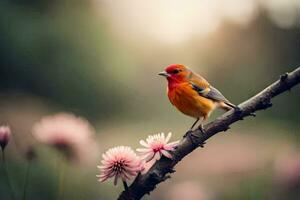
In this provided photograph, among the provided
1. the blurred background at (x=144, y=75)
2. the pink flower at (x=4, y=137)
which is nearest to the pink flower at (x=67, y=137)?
the pink flower at (x=4, y=137)

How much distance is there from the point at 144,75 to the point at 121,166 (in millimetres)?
682

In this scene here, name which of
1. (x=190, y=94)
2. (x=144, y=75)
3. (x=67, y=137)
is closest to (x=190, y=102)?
(x=190, y=94)

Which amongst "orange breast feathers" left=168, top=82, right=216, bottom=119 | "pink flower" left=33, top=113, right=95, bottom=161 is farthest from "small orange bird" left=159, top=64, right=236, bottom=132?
"pink flower" left=33, top=113, right=95, bottom=161

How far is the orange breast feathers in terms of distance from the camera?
57 cm

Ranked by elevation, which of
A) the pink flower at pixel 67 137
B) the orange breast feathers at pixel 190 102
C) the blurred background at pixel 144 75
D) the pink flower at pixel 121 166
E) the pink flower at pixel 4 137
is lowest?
the pink flower at pixel 121 166

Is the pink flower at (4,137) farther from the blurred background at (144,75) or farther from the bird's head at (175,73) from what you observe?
the blurred background at (144,75)

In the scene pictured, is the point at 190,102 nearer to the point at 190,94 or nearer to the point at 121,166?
A: the point at 190,94

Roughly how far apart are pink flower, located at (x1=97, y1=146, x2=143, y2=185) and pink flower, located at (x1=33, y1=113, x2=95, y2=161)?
8 cm

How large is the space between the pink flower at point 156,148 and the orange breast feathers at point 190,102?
0.52 feet

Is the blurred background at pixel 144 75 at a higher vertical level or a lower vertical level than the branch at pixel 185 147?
higher

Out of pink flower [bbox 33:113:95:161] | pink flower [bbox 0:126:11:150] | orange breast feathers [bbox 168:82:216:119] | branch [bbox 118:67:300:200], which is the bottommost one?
branch [bbox 118:67:300:200]

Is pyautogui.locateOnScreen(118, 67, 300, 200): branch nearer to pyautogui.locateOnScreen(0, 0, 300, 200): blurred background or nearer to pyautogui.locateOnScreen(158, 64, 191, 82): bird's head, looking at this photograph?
pyautogui.locateOnScreen(158, 64, 191, 82): bird's head

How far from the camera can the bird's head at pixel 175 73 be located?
1.85 feet

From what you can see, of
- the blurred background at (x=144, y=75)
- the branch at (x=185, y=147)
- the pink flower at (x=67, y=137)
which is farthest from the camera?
the blurred background at (x=144, y=75)
